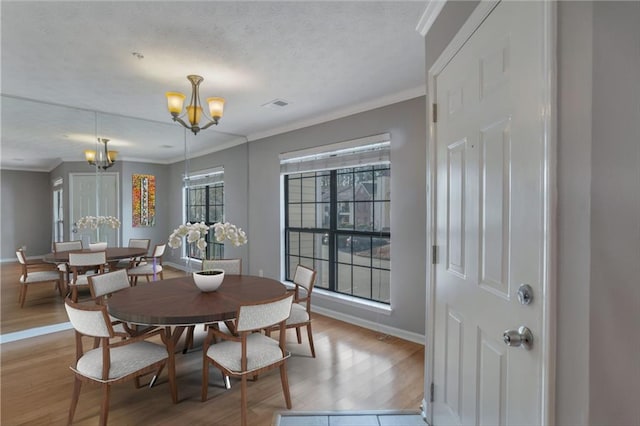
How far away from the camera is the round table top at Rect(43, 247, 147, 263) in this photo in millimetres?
3386

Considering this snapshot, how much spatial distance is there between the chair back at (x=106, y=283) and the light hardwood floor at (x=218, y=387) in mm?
684

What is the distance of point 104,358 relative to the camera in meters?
1.77

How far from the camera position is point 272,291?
8.38 ft

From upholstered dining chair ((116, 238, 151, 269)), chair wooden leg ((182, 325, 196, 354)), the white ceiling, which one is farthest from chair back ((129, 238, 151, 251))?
chair wooden leg ((182, 325, 196, 354))

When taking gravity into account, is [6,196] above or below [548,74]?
below

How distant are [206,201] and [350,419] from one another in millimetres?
3827

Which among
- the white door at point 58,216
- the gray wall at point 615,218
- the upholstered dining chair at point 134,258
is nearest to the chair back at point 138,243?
the upholstered dining chair at point 134,258

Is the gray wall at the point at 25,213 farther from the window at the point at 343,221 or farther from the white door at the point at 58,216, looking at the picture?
the window at the point at 343,221

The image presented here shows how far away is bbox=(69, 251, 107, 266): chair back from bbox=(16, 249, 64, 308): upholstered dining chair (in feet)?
1.62

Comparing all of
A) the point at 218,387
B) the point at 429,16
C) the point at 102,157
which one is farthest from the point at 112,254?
the point at 429,16

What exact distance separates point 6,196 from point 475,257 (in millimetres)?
4580

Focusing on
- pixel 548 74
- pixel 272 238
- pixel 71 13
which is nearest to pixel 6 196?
pixel 71 13

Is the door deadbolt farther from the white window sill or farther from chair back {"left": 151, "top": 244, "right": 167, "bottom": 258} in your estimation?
chair back {"left": 151, "top": 244, "right": 167, "bottom": 258}

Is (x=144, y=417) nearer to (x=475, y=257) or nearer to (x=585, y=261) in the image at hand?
(x=475, y=257)
